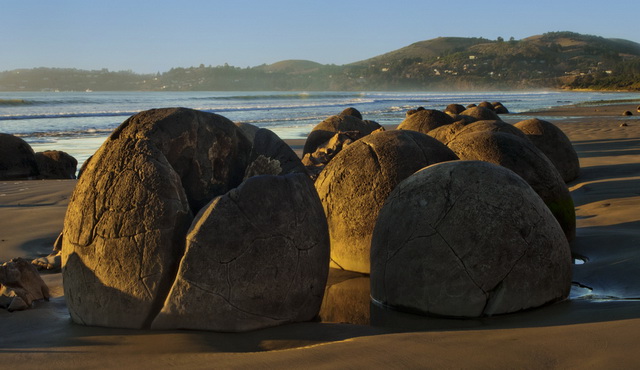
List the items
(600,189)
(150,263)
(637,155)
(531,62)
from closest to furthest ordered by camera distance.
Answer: (150,263)
(600,189)
(637,155)
(531,62)

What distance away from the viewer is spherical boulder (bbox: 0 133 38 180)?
1592cm

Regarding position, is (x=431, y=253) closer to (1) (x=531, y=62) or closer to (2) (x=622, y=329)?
(2) (x=622, y=329)

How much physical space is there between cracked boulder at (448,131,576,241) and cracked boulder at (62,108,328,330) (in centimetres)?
313

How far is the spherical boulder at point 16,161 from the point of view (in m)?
15.9

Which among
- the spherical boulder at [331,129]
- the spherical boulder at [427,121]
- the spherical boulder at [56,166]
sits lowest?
the spherical boulder at [56,166]

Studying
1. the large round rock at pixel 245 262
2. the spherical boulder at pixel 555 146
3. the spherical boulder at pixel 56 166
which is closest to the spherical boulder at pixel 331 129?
the spherical boulder at pixel 555 146

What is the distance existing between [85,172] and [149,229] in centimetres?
93

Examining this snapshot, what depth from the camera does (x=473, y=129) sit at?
973cm

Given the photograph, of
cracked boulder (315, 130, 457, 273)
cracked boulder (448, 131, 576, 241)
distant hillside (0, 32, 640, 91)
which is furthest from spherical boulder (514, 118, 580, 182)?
distant hillside (0, 32, 640, 91)

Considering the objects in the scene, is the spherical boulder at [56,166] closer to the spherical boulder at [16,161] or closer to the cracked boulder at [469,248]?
the spherical boulder at [16,161]

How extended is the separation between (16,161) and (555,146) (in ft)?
40.1

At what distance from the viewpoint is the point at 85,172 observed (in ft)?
16.5

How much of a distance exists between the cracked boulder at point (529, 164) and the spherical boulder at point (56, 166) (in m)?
11.1

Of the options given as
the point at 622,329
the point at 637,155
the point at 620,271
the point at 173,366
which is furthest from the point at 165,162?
the point at 637,155
